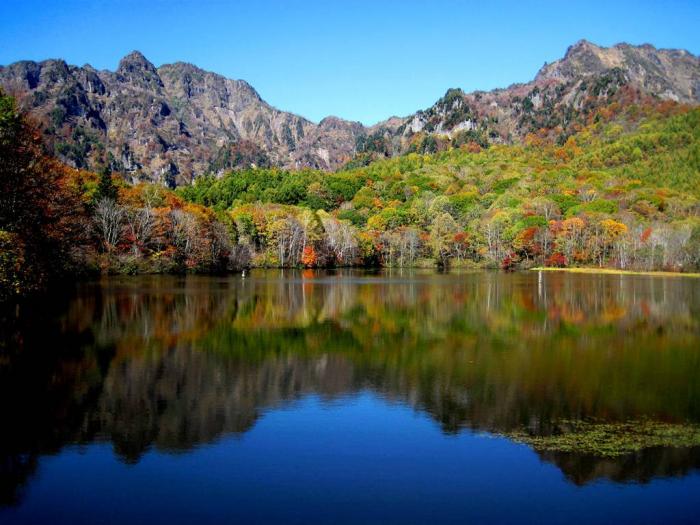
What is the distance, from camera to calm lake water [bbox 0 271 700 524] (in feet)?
32.5

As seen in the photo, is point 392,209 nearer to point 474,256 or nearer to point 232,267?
point 474,256

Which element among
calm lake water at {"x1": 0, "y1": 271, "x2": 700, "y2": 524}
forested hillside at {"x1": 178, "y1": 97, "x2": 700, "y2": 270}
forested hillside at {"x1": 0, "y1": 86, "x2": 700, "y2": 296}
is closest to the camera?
calm lake water at {"x1": 0, "y1": 271, "x2": 700, "y2": 524}

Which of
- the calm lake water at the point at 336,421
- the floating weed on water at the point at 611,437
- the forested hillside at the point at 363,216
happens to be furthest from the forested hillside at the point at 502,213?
the floating weed on water at the point at 611,437

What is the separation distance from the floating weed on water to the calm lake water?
0.14 meters

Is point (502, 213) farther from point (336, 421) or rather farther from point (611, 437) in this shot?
point (336, 421)

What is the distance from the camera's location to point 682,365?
20656 mm

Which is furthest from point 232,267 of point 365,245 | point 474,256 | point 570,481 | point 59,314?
point 570,481

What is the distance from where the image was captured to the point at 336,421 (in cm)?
1419

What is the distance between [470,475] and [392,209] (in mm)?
136500

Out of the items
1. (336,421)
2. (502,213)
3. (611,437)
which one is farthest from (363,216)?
(611,437)

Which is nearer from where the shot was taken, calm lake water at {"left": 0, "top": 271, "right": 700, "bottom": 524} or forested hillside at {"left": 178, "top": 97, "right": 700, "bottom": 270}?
calm lake water at {"left": 0, "top": 271, "right": 700, "bottom": 524}

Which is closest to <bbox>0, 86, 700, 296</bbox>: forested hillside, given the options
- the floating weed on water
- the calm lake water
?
the calm lake water

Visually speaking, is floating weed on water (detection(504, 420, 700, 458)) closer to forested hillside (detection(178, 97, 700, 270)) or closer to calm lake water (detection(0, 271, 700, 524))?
calm lake water (detection(0, 271, 700, 524))

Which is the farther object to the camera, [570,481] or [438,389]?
[438,389]
